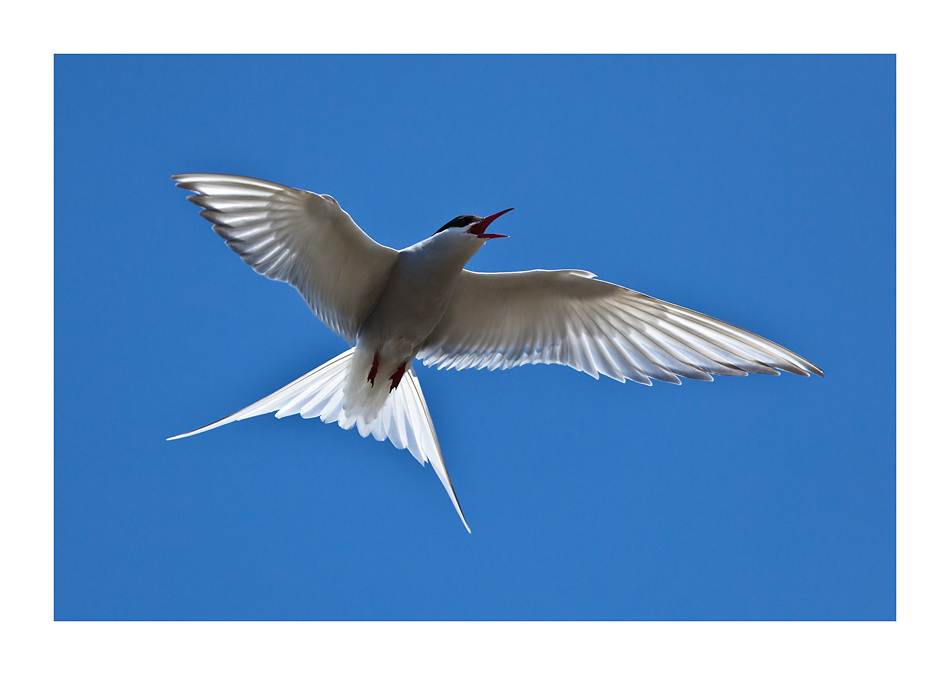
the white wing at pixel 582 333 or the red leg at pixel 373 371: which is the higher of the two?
the white wing at pixel 582 333

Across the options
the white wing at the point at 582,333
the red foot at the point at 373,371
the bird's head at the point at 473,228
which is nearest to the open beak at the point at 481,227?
the bird's head at the point at 473,228

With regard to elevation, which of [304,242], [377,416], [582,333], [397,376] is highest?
[304,242]

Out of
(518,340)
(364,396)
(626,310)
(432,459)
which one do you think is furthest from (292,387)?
(626,310)

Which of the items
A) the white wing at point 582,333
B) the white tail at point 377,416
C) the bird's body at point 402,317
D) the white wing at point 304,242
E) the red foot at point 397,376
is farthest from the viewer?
the red foot at point 397,376

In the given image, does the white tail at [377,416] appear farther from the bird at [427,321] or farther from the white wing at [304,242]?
the white wing at [304,242]

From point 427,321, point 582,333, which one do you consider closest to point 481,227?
point 427,321

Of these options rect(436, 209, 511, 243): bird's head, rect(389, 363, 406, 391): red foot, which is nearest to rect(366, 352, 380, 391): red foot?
rect(389, 363, 406, 391): red foot

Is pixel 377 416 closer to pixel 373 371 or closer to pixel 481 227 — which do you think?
pixel 373 371
